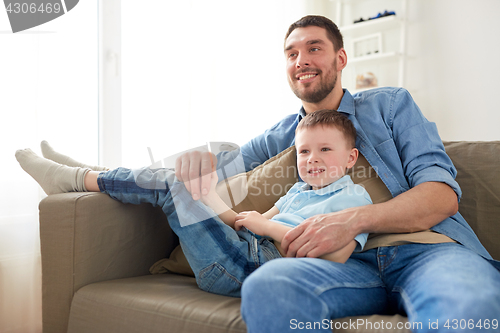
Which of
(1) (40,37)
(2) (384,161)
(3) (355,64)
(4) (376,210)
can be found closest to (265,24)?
(3) (355,64)

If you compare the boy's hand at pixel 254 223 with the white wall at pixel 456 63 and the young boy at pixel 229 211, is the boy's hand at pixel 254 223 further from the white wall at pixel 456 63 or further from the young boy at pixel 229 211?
the white wall at pixel 456 63

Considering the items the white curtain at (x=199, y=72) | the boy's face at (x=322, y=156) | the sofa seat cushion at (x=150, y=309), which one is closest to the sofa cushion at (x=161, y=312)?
the sofa seat cushion at (x=150, y=309)

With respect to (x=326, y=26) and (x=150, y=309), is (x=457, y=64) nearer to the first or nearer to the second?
(x=326, y=26)

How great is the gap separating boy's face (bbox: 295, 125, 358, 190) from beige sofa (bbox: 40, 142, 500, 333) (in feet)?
0.89

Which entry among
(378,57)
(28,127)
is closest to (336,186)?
(28,127)

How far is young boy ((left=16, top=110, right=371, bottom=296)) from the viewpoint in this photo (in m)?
1.00

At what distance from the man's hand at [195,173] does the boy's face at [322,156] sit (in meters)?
0.28

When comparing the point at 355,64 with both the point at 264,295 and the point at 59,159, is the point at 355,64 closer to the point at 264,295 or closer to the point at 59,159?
the point at 59,159

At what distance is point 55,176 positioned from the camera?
1.14 metres

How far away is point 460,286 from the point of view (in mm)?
707

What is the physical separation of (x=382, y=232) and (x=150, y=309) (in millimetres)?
620

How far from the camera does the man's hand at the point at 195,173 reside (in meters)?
1.05

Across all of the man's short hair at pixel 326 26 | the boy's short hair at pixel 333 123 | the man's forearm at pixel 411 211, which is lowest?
the man's forearm at pixel 411 211

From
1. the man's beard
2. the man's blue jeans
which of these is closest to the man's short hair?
the man's beard
